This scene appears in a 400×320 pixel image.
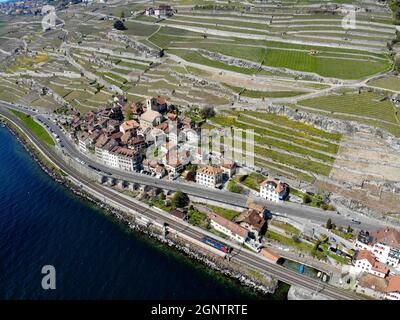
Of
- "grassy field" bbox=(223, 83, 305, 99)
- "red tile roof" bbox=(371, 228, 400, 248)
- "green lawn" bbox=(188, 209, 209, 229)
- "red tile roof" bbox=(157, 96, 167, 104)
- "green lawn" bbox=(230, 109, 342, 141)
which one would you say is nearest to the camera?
"red tile roof" bbox=(371, 228, 400, 248)

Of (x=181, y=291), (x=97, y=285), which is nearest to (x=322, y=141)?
(x=181, y=291)

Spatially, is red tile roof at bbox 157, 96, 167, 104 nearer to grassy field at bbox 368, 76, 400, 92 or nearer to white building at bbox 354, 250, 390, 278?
grassy field at bbox 368, 76, 400, 92

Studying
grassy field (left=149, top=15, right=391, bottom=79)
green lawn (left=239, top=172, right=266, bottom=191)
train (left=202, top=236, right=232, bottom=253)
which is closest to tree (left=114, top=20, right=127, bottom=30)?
grassy field (left=149, top=15, right=391, bottom=79)

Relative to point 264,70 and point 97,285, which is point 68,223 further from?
point 264,70

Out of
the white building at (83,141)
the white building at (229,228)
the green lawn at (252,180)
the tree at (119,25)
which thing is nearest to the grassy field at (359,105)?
the green lawn at (252,180)

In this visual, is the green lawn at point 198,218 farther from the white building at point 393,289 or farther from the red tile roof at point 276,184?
the white building at point 393,289

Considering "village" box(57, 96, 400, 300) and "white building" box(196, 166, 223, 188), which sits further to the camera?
"white building" box(196, 166, 223, 188)

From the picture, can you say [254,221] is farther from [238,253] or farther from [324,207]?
[324,207]
